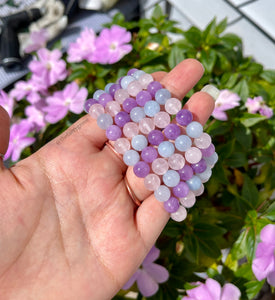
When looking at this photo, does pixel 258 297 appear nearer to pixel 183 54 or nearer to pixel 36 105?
pixel 183 54

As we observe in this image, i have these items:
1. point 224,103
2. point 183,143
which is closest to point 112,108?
point 183,143

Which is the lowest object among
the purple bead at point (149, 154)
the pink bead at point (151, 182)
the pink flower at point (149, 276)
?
the pink flower at point (149, 276)

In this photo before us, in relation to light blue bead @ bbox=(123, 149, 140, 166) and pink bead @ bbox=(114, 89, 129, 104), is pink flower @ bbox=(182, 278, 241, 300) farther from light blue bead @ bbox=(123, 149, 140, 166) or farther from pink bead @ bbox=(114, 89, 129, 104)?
pink bead @ bbox=(114, 89, 129, 104)

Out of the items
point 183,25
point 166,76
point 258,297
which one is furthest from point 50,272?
point 183,25

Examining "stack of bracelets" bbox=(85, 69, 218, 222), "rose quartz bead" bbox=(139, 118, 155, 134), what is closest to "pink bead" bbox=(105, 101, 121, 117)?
"stack of bracelets" bbox=(85, 69, 218, 222)

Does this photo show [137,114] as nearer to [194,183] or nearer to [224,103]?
[194,183]

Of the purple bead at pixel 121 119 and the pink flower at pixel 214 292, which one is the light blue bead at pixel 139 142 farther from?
the pink flower at pixel 214 292

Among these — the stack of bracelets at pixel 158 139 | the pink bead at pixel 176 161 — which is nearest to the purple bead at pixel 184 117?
the stack of bracelets at pixel 158 139
